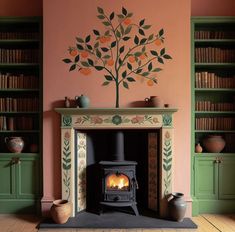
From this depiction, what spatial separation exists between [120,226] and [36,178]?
1378 millimetres

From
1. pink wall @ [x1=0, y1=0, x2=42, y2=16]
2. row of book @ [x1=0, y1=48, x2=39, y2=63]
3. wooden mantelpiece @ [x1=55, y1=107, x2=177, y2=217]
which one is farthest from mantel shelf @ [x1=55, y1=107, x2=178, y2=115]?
pink wall @ [x1=0, y1=0, x2=42, y2=16]

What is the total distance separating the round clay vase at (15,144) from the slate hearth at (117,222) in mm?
1060

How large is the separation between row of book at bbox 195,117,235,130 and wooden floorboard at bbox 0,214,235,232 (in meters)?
1.22

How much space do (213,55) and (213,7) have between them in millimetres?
825

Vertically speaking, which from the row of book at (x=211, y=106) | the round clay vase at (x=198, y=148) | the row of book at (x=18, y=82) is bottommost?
the round clay vase at (x=198, y=148)

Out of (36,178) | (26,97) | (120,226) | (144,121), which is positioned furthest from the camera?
(26,97)

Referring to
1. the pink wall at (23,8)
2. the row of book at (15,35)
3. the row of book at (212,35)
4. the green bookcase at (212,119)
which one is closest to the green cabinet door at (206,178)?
the green bookcase at (212,119)

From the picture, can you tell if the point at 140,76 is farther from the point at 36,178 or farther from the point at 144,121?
the point at 36,178

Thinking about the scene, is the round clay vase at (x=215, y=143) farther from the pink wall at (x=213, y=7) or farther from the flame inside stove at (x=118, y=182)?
the pink wall at (x=213, y=7)

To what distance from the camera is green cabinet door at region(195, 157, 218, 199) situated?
12.8 feet

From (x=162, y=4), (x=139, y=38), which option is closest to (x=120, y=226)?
(x=139, y=38)

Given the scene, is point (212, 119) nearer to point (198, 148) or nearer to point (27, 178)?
point (198, 148)

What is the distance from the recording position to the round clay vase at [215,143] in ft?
12.8

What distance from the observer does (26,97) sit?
4.23 metres
